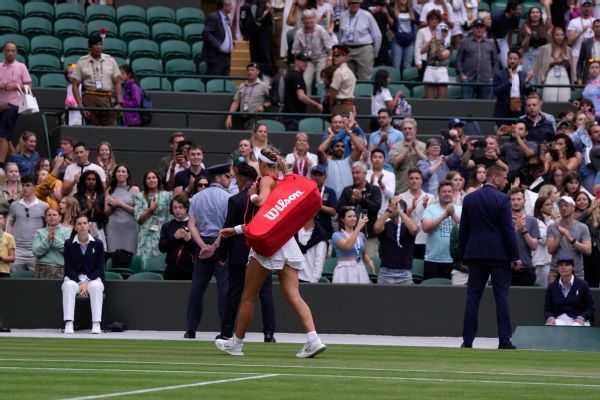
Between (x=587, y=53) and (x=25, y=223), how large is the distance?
37.0ft

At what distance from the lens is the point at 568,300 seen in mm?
17266

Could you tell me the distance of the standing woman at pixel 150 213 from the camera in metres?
19.4

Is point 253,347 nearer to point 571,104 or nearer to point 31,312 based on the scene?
point 31,312

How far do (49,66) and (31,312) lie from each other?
8.52m

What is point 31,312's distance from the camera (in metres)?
18.6

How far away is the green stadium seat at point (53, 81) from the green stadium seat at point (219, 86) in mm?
2615

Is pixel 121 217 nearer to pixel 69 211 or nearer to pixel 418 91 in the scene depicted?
pixel 69 211

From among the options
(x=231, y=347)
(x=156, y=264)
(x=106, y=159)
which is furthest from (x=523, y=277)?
(x=231, y=347)

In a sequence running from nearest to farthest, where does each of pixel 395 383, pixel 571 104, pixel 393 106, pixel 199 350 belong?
pixel 395 383, pixel 199 350, pixel 393 106, pixel 571 104

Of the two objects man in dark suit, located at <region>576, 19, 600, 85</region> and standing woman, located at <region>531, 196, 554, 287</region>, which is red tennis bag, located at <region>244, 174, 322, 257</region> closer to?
standing woman, located at <region>531, 196, 554, 287</region>

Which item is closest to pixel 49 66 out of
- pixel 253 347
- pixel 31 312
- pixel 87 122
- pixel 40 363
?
pixel 87 122

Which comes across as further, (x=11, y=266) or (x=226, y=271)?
(x=11, y=266)

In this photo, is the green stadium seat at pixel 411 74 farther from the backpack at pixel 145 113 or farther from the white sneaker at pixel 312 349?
the white sneaker at pixel 312 349

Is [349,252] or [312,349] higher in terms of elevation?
[349,252]
